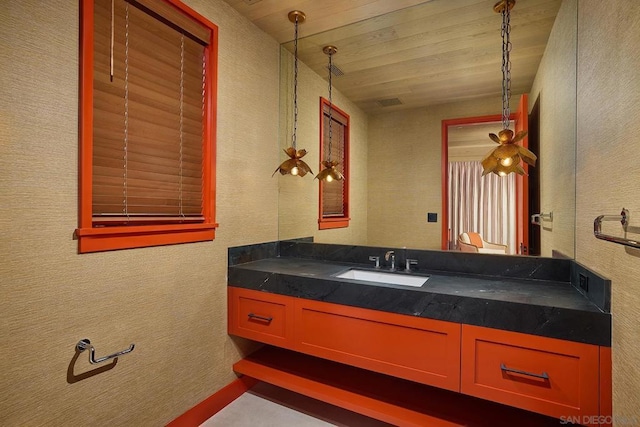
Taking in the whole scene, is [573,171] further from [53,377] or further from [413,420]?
[53,377]

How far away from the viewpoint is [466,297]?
4.41 ft

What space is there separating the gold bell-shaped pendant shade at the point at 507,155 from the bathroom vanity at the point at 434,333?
19.9 inches

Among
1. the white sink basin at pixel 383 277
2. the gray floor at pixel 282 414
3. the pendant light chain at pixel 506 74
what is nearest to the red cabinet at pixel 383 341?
the white sink basin at pixel 383 277

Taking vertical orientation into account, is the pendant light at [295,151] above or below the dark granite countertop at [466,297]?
above

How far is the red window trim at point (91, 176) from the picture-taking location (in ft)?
4.16

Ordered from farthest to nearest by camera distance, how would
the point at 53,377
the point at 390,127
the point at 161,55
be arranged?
the point at 390,127 < the point at 161,55 < the point at 53,377

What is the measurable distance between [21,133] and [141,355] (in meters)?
1.09

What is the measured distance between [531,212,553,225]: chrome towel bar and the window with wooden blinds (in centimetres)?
120

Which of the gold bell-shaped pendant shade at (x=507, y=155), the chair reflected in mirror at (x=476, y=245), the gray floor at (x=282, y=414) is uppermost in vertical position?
the gold bell-shaped pendant shade at (x=507, y=155)

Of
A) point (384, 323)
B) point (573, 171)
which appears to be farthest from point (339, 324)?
point (573, 171)

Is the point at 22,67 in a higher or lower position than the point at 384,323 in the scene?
higher

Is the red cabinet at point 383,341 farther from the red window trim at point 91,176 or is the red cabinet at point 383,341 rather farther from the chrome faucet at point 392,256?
the red window trim at point 91,176

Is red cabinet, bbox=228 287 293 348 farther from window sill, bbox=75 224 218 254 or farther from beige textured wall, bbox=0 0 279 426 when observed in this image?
window sill, bbox=75 224 218 254

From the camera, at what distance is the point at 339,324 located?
1634mm
